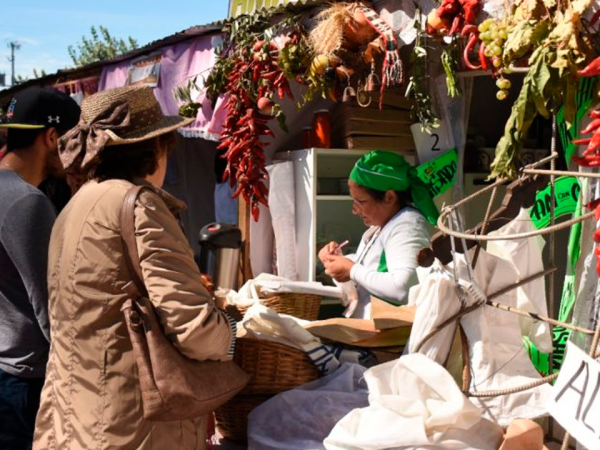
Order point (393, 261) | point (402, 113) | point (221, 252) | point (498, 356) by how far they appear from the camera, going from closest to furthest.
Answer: point (498, 356)
point (393, 261)
point (221, 252)
point (402, 113)

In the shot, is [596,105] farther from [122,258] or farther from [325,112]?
[325,112]

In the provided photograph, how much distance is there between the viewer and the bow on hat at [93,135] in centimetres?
246

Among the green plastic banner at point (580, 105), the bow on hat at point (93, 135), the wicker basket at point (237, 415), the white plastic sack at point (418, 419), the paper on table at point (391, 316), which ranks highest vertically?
the green plastic banner at point (580, 105)

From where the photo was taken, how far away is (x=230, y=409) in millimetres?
3258

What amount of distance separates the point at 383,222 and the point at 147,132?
173cm

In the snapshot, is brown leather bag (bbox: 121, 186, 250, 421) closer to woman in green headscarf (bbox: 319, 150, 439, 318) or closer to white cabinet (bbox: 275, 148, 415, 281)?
woman in green headscarf (bbox: 319, 150, 439, 318)

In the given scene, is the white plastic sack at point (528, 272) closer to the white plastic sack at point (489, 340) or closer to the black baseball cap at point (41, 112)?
the white plastic sack at point (489, 340)

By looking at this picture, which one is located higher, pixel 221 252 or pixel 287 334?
pixel 221 252

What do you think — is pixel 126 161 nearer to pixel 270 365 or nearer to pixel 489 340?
pixel 270 365

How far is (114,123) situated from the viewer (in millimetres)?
2523

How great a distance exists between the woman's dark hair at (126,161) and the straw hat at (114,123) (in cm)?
3

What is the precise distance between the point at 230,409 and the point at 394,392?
2.67 ft

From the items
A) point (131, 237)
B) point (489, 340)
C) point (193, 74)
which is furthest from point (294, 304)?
point (193, 74)

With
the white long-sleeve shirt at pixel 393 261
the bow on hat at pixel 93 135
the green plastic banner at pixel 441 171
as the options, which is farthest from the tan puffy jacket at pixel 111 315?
the green plastic banner at pixel 441 171
